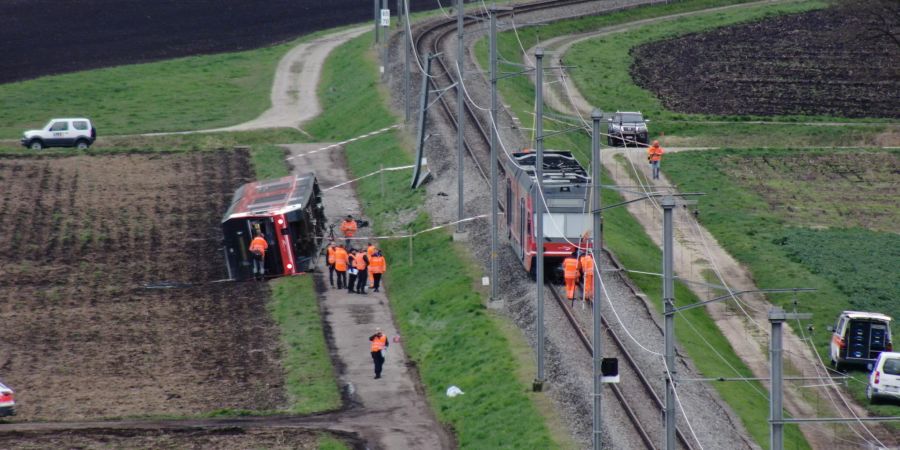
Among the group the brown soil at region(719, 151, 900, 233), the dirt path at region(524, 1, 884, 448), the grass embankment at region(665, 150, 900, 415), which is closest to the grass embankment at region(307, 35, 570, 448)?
the dirt path at region(524, 1, 884, 448)

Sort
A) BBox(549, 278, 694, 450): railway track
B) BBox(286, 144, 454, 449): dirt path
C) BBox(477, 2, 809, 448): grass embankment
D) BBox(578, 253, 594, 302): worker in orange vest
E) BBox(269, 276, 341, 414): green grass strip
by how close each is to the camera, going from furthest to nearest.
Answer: BBox(578, 253, 594, 302): worker in orange vest
BBox(269, 276, 341, 414): green grass strip
BBox(477, 2, 809, 448): grass embankment
BBox(286, 144, 454, 449): dirt path
BBox(549, 278, 694, 450): railway track

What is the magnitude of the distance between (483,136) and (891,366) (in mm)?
26211

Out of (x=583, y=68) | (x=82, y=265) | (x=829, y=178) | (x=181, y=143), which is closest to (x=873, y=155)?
(x=829, y=178)

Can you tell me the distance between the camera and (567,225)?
42.7m

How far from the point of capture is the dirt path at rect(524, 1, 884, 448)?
4128cm

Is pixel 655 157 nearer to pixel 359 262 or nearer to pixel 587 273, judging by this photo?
pixel 359 262

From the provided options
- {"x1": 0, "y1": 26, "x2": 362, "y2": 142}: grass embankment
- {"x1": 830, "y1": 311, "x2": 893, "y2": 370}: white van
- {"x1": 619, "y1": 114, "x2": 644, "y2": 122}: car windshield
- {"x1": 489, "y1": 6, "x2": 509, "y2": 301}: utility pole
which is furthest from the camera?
{"x1": 0, "y1": 26, "x2": 362, "y2": 142}: grass embankment

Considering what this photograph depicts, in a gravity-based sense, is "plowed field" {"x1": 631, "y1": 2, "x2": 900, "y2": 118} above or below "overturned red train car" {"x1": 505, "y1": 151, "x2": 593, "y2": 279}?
below

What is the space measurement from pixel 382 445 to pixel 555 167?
1372 centimetres

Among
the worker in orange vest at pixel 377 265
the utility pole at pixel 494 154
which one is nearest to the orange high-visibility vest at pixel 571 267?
the utility pole at pixel 494 154

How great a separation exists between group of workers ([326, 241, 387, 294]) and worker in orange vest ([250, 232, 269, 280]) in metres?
2.16

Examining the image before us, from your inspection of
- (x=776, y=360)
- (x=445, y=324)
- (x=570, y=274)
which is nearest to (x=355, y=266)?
(x=445, y=324)

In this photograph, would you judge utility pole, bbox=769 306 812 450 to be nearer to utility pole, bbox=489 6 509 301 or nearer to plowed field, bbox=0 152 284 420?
utility pole, bbox=489 6 509 301

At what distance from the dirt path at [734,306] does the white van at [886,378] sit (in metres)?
0.71
